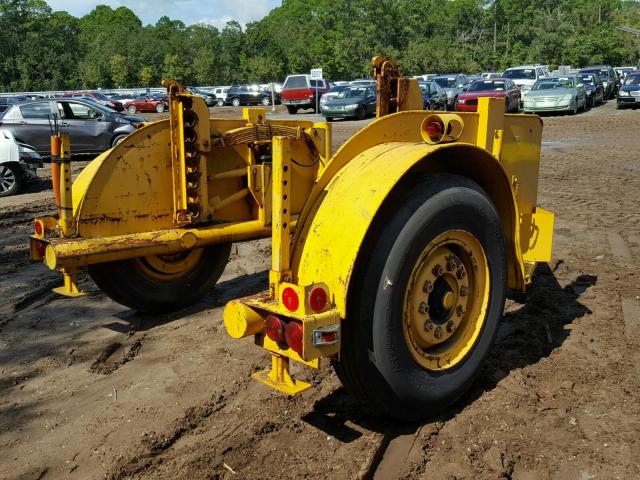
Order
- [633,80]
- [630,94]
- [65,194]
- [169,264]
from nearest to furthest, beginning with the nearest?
1. [65,194]
2. [169,264]
3. [630,94]
4. [633,80]

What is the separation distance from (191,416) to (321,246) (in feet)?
4.63

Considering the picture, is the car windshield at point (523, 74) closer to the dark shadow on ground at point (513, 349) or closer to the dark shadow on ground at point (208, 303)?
the dark shadow on ground at point (513, 349)

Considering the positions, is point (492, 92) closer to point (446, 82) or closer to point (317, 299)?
point (446, 82)

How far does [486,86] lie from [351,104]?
546cm

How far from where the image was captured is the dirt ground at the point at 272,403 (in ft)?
10.5

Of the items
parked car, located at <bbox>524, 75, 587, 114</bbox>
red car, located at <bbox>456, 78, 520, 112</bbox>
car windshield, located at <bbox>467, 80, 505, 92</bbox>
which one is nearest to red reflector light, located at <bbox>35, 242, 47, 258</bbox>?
red car, located at <bbox>456, 78, 520, 112</bbox>

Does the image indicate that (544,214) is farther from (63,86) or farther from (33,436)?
(63,86)

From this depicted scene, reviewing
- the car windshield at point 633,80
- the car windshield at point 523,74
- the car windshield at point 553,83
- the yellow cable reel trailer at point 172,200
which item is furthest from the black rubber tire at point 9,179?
the car windshield at point 523,74

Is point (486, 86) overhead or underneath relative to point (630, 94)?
overhead

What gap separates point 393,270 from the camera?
3.01 metres

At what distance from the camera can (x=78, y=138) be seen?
16.9m

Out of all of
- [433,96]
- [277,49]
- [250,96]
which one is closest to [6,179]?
[433,96]

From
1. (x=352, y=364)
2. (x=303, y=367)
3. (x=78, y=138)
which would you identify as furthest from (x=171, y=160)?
(x=78, y=138)

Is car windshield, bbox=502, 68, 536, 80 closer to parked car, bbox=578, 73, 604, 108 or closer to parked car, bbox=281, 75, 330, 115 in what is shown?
parked car, bbox=578, 73, 604, 108
